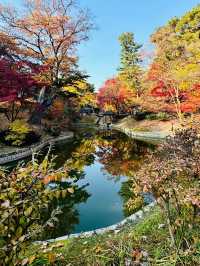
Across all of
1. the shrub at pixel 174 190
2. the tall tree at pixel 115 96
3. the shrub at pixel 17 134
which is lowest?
the shrub at pixel 17 134

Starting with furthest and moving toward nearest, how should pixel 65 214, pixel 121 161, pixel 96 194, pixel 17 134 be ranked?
pixel 17 134
pixel 121 161
pixel 96 194
pixel 65 214

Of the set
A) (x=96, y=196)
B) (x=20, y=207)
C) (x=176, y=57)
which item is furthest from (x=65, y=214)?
(x=176, y=57)

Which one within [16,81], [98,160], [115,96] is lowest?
[98,160]

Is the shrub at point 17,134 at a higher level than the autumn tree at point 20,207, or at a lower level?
lower

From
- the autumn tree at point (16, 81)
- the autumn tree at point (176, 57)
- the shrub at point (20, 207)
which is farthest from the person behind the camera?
the autumn tree at point (176, 57)

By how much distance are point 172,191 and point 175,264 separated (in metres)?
→ 0.76

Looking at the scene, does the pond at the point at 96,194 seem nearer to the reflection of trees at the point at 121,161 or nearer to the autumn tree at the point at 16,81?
the reflection of trees at the point at 121,161

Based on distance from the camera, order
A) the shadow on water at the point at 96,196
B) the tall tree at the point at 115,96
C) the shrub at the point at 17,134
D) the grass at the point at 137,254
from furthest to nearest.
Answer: the tall tree at the point at 115,96 → the shrub at the point at 17,134 → the shadow on water at the point at 96,196 → the grass at the point at 137,254

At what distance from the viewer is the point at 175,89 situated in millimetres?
25469

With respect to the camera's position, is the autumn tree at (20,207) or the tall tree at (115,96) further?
the tall tree at (115,96)

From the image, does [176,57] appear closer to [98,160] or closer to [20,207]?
[98,160]

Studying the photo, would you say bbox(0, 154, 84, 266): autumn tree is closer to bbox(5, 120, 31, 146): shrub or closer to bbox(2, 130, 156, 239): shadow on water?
bbox(2, 130, 156, 239): shadow on water

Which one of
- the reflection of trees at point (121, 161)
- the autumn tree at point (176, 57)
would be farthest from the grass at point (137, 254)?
the autumn tree at point (176, 57)

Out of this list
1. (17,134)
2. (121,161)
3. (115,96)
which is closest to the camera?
(121,161)
